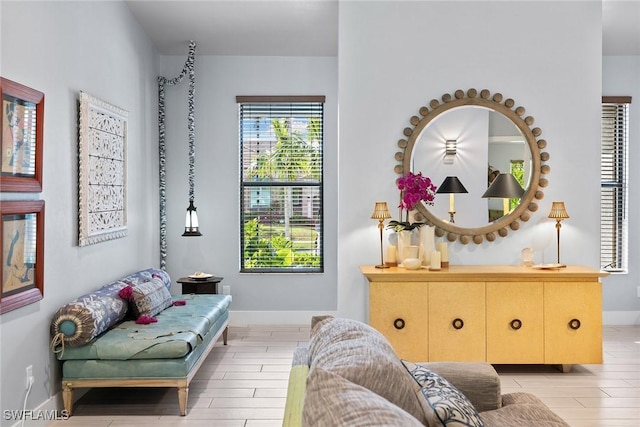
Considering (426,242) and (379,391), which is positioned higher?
(426,242)

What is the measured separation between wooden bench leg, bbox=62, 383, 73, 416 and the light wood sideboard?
6.62ft

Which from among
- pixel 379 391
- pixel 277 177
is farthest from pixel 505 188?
pixel 379 391

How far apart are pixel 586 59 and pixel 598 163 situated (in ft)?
2.72

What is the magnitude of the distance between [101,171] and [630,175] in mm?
5271

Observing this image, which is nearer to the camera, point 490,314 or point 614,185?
point 490,314

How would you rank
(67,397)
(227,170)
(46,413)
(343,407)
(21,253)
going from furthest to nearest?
(227,170) < (67,397) < (46,413) < (21,253) < (343,407)

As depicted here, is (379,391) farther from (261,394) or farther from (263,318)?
(263,318)

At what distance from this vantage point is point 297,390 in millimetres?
1921

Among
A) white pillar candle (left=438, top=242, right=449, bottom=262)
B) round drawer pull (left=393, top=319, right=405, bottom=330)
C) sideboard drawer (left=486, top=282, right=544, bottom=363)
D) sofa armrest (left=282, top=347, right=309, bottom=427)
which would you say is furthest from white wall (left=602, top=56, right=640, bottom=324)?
sofa armrest (left=282, top=347, right=309, bottom=427)

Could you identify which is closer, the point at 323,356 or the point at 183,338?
the point at 323,356

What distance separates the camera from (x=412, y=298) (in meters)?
4.37

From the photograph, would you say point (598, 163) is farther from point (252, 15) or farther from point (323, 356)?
point (323, 356)

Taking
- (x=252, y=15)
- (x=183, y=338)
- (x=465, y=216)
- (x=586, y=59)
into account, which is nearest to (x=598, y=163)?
(x=586, y=59)

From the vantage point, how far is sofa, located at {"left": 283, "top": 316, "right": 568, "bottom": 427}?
1.45 meters
